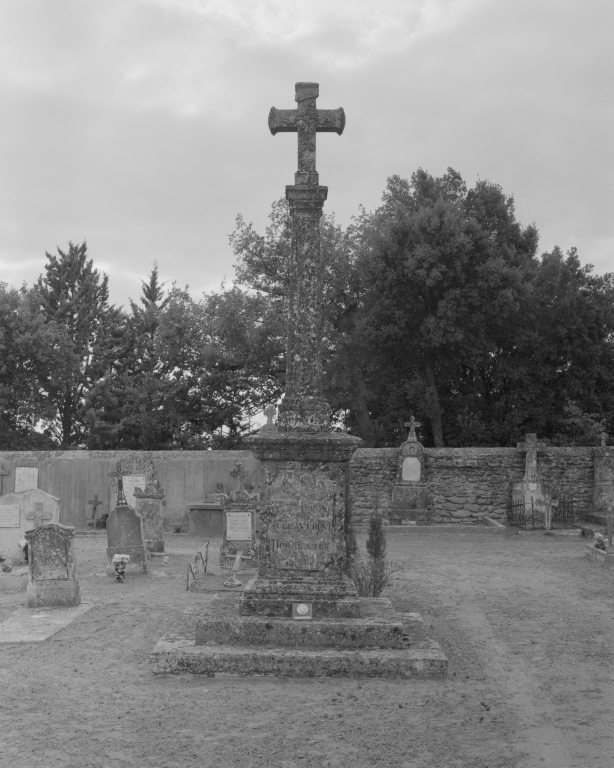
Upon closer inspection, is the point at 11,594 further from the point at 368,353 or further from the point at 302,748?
the point at 368,353

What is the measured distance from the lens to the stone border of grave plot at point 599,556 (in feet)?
49.1

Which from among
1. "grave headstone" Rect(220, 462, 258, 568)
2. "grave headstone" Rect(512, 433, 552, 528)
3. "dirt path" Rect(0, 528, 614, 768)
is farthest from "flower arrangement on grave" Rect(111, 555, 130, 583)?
"grave headstone" Rect(512, 433, 552, 528)

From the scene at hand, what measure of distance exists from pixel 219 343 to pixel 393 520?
558 inches

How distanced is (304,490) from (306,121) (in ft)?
12.8

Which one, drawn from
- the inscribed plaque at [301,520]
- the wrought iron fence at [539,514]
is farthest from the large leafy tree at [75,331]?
the inscribed plaque at [301,520]

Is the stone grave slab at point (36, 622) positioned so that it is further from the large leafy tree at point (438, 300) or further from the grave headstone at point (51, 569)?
the large leafy tree at point (438, 300)

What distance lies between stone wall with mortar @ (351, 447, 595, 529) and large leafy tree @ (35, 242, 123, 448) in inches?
687

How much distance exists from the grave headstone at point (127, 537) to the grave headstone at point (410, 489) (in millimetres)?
8791

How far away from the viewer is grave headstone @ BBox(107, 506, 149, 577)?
1440 cm

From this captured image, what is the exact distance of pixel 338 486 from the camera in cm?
830

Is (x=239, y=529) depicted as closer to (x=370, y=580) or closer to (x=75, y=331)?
(x=370, y=580)

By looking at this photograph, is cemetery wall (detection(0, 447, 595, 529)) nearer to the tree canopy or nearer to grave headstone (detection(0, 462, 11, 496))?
grave headstone (detection(0, 462, 11, 496))

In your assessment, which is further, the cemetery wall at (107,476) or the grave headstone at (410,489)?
the cemetery wall at (107,476)

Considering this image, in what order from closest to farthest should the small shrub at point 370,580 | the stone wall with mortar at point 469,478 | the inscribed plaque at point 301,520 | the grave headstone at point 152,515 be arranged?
the inscribed plaque at point 301,520, the small shrub at point 370,580, the grave headstone at point 152,515, the stone wall with mortar at point 469,478
